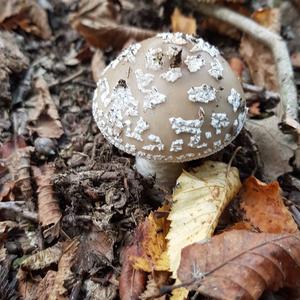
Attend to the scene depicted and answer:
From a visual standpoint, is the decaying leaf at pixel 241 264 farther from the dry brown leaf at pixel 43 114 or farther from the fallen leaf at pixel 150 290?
the dry brown leaf at pixel 43 114

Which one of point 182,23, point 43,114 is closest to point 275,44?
point 182,23

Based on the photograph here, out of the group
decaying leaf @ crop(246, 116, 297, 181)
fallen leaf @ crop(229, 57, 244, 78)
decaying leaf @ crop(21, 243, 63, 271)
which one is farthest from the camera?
fallen leaf @ crop(229, 57, 244, 78)

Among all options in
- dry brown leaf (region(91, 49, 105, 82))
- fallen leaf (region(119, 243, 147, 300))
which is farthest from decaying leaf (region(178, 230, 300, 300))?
dry brown leaf (region(91, 49, 105, 82))

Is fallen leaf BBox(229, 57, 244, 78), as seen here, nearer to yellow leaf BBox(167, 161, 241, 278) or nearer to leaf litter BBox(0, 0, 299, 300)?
leaf litter BBox(0, 0, 299, 300)

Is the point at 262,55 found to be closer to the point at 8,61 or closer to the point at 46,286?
the point at 8,61

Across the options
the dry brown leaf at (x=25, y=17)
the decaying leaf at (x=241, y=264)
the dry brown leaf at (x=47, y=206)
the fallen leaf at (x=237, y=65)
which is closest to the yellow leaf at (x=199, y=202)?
the decaying leaf at (x=241, y=264)

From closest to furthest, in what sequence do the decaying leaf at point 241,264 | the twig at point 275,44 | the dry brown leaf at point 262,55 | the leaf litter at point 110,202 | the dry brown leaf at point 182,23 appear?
the decaying leaf at point 241,264 < the leaf litter at point 110,202 < the twig at point 275,44 < the dry brown leaf at point 262,55 < the dry brown leaf at point 182,23
